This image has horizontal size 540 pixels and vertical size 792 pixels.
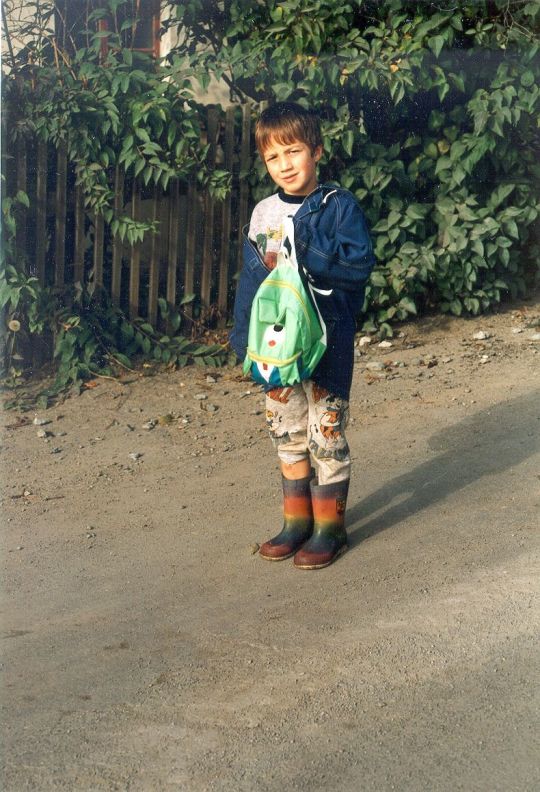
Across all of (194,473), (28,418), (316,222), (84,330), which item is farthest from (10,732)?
(84,330)

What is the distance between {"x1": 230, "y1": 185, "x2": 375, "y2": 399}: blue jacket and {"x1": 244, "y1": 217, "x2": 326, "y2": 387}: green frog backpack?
7 centimetres

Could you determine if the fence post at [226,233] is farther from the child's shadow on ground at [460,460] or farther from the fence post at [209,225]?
the child's shadow on ground at [460,460]

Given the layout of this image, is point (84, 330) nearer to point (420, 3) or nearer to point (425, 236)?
point (425, 236)

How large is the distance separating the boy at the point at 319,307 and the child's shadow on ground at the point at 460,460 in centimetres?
30

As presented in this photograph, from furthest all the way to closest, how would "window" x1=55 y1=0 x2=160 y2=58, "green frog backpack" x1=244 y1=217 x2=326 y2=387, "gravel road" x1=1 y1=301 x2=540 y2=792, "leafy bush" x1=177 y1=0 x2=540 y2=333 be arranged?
"window" x1=55 y1=0 x2=160 y2=58, "leafy bush" x1=177 y1=0 x2=540 y2=333, "green frog backpack" x1=244 y1=217 x2=326 y2=387, "gravel road" x1=1 y1=301 x2=540 y2=792

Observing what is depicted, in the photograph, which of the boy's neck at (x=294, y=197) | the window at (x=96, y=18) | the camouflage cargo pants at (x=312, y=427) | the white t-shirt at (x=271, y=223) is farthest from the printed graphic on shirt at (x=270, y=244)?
the window at (x=96, y=18)

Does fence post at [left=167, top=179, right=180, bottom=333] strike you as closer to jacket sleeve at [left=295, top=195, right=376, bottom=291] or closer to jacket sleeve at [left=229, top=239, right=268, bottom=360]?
jacket sleeve at [left=229, top=239, right=268, bottom=360]

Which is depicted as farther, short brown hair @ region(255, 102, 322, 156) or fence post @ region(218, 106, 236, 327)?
fence post @ region(218, 106, 236, 327)

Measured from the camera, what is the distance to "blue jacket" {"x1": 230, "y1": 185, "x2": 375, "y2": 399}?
358cm

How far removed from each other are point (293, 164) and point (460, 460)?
1.95 metres

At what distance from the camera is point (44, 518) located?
4.77 metres

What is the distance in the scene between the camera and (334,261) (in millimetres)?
3582

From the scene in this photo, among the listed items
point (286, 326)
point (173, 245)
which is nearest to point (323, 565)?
point (286, 326)

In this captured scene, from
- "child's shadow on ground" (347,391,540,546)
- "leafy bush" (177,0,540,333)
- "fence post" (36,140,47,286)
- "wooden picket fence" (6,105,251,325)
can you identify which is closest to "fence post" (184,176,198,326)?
"wooden picket fence" (6,105,251,325)
